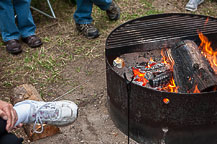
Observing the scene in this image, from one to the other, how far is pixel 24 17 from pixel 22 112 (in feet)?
8.76

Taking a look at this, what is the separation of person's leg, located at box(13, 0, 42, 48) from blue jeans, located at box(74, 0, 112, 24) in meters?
0.76

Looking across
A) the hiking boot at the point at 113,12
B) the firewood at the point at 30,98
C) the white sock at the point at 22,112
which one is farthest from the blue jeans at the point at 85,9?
the white sock at the point at 22,112

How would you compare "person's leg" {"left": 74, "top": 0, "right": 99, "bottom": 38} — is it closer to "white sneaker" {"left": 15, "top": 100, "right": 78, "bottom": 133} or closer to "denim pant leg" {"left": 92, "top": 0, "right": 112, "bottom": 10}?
"denim pant leg" {"left": 92, "top": 0, "right": 112, "bottom": 10}

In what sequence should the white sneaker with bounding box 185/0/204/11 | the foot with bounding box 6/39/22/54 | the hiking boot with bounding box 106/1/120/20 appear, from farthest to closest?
the white sneaker with bounding box 185/0/204/11, the hiking boot with bounding box 106/1/120/20, the foot with bounding box 6/39/22/54

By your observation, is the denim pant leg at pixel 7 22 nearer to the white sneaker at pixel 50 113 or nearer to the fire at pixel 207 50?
the white sneaker at pixel 50 113

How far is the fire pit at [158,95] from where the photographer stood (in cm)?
255

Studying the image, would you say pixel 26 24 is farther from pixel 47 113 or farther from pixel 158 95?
pixel 158 95

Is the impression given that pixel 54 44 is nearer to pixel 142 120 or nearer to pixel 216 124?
pixel 142 120

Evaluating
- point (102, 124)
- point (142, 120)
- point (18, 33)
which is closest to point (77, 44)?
point (18, 33)

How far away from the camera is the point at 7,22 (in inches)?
178

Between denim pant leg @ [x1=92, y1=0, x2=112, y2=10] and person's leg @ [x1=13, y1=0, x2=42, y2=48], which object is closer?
person's leg @ [x1=13, y1=0, x2=42, y2=48]

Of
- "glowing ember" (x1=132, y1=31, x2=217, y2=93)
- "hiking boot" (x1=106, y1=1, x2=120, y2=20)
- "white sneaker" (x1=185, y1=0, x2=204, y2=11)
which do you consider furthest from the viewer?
"white sneaker" (x1=185, y1=0, x2=204, y2=11)

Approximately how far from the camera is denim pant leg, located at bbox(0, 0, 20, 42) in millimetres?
4402

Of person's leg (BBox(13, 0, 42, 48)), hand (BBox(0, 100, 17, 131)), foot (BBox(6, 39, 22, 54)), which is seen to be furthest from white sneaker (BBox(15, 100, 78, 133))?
person's leg (BBox(13, 0, 42, 48))
